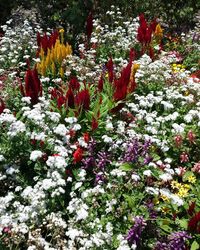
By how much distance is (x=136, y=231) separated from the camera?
13.0ft

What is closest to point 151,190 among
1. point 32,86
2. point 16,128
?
point 16,128

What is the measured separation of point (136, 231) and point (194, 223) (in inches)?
20.1

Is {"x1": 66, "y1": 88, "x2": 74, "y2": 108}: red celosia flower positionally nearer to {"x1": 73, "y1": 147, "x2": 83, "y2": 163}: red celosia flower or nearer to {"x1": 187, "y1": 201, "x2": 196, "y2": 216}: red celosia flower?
{"x1": 73, "y1": 147, "x2": 83, "y2": 163}: red celosia flower

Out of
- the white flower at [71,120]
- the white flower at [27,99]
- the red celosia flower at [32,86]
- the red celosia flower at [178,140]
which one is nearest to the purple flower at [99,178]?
the white flower at [71,120]

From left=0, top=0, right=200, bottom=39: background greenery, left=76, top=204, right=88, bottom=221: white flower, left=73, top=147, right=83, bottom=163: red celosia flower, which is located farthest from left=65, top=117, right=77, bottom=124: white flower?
left=0, top=0, right=200, bottom=39: background greenery

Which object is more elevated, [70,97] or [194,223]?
[70,97]

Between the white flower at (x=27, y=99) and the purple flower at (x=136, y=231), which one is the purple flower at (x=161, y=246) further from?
the white flower at (x=27, y=99)

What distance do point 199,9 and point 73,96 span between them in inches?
205

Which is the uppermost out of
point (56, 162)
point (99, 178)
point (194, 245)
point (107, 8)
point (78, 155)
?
point (107, 8)

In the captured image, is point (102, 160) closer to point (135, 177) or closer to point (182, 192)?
point (135, 177)

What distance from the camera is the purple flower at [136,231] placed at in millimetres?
3941

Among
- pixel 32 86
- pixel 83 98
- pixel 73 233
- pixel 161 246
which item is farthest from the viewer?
pixel 32 86

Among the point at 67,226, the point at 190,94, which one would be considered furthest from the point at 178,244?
the point at 190,94

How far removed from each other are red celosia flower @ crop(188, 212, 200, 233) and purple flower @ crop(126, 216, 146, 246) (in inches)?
16.3
